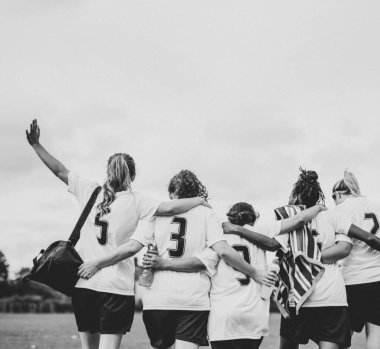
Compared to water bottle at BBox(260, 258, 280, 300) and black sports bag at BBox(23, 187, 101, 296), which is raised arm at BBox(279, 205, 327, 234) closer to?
water bottle at BBox(260, 258, 280, 300)

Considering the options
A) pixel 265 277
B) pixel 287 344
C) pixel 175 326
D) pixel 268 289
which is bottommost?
pixel 287 344

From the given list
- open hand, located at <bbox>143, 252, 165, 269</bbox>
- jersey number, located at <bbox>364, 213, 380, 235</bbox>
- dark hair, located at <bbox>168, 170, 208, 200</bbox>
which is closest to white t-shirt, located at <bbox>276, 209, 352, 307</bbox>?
jersey number, located at <bbox>364, 213, 380, 235</bbox>

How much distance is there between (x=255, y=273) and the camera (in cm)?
512

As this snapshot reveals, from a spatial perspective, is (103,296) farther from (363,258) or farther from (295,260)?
(363,258)

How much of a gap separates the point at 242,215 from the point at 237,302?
808 millimetres

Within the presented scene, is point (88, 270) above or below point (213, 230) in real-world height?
below

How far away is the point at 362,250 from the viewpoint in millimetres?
6051

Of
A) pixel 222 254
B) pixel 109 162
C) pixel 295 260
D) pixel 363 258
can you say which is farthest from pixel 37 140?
pixel 363 258

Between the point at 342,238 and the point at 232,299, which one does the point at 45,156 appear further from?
the point at 342,238

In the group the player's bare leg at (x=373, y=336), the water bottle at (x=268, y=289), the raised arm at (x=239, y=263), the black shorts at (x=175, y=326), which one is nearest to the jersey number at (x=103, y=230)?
the black shorts at (x=175, y=326)

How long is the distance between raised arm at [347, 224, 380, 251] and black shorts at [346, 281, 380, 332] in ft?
1.63

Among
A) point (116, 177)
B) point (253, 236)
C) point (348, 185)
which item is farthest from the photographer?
point (348, 185)

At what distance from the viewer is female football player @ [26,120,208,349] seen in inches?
198

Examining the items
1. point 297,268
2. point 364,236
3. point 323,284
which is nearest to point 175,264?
point 297,268
